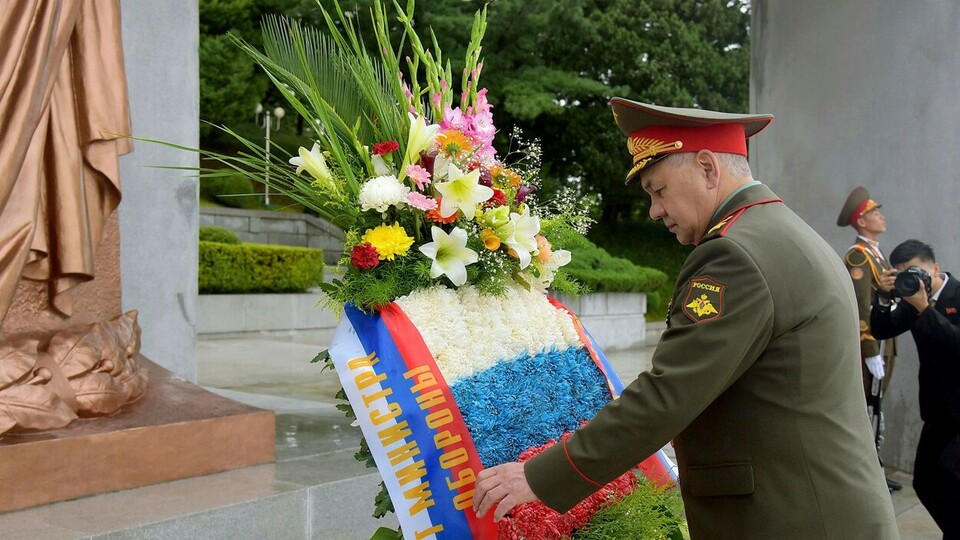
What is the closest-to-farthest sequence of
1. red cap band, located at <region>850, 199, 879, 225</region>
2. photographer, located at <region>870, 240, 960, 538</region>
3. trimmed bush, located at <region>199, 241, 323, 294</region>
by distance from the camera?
photographer, located at <region>870, 240, 960, 538</region>, red cap band, located at <region>850, 199, 879, 225</region>, trimmed bush, located at <region>199, 241, 323, 294</region>

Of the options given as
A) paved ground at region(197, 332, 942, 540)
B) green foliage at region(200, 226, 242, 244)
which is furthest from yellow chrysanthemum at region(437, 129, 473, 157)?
green foliage at region(200, 226, 242, 244)

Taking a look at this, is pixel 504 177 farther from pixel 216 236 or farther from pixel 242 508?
pixel 216 236

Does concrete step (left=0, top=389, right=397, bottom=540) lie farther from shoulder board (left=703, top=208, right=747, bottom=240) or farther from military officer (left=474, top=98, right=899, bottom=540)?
shoulder board (left=703, top=208, right=747, bottom=240)

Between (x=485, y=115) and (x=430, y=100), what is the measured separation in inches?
5.6

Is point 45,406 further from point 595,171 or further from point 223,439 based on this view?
point 595,171

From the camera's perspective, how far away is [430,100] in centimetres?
221

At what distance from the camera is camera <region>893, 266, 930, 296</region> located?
4242mm

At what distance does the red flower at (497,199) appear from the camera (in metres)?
2.15

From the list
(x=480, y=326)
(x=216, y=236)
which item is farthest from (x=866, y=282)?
(x=216, y=236)

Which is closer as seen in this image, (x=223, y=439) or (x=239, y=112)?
(x=223, y=439)

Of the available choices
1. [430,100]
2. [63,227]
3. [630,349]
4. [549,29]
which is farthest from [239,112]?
[430,100]

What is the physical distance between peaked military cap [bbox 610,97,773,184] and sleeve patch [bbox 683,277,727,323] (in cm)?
31

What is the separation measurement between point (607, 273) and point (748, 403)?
11659 millimetres

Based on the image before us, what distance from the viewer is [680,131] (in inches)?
74.6
